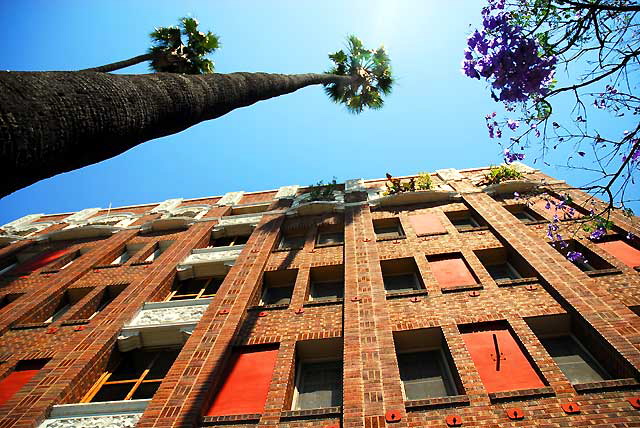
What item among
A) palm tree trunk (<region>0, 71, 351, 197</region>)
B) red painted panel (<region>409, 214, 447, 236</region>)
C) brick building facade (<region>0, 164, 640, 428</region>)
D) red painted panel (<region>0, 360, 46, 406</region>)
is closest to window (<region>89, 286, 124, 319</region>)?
brick building facade (<region>0, 164, 640, 428</region>)

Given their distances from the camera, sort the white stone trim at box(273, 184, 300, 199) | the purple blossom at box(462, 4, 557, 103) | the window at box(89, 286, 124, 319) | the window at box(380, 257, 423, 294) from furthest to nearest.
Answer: the white stone trim at box(273, 184, 300, 199) → the window at box(89, 286, 124, 319) → the window at box(380, 257, 423, 294) → the purple blossom at box(462, 4, 557, 103)

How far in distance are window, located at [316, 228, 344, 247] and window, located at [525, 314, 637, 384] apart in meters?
8.66

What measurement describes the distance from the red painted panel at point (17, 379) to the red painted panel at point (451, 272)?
1329cm

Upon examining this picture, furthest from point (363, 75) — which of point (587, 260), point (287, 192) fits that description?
point (587, 260)

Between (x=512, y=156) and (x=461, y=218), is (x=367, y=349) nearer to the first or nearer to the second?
(x=512, y=156)

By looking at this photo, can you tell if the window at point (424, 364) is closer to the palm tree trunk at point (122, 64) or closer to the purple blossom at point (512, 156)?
the purple blossom at point (512, 156)

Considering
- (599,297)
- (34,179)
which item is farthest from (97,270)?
(599,297)

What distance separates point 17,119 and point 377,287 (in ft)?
35.0

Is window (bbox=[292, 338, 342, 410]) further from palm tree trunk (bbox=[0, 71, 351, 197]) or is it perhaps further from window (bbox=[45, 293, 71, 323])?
window (bbox=[45, 293, 71, 323])

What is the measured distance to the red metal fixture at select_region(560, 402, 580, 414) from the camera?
7.43 metres

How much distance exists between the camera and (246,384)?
383 inches

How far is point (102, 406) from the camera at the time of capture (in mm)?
9430

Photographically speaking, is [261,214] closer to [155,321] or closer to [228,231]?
[228,231]

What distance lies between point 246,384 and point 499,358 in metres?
6.61
